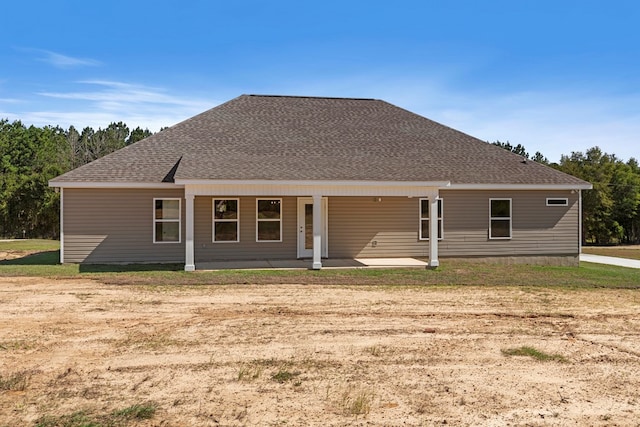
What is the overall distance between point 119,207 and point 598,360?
13.5m

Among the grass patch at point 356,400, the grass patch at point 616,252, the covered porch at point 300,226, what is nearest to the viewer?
the grass patch at point 356,400

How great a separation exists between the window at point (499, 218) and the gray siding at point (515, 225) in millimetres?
151

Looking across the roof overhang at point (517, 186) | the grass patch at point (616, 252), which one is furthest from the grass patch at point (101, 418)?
the grass patch at point (616, 252)

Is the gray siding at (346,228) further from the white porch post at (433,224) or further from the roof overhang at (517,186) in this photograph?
the white porch post at (433,224)

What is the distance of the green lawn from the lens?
12.6 metres

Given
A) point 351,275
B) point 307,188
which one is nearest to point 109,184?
point 307,188

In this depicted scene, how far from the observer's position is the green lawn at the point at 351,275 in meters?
12.6

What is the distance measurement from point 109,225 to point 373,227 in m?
8.53

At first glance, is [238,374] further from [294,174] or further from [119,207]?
[119,207]

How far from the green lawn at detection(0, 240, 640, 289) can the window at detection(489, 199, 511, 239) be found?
1.73m

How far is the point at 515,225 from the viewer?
17.4 m

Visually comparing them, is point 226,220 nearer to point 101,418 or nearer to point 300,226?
point 300,226

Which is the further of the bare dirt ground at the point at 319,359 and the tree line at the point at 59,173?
the tree line at the point at 59,173

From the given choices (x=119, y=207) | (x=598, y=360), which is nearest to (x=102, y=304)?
(x=119, y=207)
